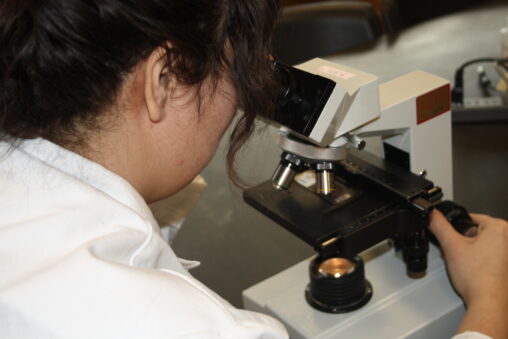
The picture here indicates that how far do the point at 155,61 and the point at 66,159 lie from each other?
0.16 meters

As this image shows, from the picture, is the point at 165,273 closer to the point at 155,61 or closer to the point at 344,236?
the point at 155,61

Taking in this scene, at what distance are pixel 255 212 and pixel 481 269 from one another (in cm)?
57

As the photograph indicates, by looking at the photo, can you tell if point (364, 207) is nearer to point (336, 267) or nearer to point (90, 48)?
point (336, 267)

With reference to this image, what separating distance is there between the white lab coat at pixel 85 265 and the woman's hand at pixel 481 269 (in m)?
0.37

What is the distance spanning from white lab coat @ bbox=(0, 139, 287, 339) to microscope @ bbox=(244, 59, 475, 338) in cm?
29

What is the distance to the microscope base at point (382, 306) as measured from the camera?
3.35ft

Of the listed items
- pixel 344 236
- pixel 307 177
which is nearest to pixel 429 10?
pixel 307 177

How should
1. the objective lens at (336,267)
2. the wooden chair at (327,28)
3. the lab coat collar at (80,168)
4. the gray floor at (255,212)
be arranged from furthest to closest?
the wooden chair at (327,28) < the gray floor at (255,212) < the objective lens at (336,267) < the lab coat collar at (80,168)

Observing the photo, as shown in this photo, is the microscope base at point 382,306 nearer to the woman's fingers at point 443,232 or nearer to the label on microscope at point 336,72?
the woman's fingers at point 443,232

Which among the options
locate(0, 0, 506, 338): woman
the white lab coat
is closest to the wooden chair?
locate(0, 0, 506, 338): woman

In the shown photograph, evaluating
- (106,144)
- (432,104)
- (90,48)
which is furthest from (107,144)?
(432,104)

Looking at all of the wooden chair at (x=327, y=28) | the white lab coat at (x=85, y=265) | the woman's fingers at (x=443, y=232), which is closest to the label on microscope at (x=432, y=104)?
the woman's fingers at (x=443, y=232)

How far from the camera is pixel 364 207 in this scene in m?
1.05

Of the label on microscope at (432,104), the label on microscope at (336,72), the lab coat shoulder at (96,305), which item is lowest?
the label on microscope at (432,104)
